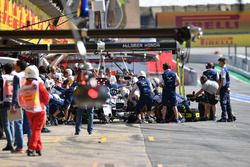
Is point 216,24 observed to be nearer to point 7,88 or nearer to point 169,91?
point 169,91

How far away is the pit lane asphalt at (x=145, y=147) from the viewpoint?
10.2m

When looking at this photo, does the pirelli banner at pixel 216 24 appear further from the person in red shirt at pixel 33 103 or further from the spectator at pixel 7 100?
the person in red shirt at pixel 33 103

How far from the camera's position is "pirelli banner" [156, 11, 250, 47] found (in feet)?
260

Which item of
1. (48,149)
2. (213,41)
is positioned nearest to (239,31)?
(213,41)

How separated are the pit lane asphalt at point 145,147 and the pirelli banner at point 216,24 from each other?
63.6 m

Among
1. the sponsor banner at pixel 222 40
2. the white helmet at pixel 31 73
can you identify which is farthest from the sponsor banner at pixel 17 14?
the sponsor banner at pixel 222 40

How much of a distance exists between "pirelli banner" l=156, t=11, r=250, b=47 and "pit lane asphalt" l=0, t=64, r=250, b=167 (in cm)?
6358

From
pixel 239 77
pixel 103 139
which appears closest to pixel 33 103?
pixel 103 139

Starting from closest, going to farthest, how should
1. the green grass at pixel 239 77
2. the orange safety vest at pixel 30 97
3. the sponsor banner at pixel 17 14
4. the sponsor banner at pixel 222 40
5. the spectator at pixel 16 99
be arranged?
the orange safety vest at pixel 30 97, the spectator at pixel 16 99, the sponsor banner at pixel 17 14, the green grass at pixel 239 77, the sponsor banner at pixel 222 40

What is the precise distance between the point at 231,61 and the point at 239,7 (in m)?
54.0

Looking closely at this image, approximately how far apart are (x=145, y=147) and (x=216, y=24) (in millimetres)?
71428

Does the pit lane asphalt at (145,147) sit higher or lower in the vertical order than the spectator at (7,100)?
lower

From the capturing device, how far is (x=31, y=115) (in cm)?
1074

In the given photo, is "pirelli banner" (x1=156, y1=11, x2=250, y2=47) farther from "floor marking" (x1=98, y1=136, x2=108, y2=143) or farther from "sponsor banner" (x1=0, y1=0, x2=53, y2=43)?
"floor marking" (x1=98, y1=136, x2=108, y2=143)
